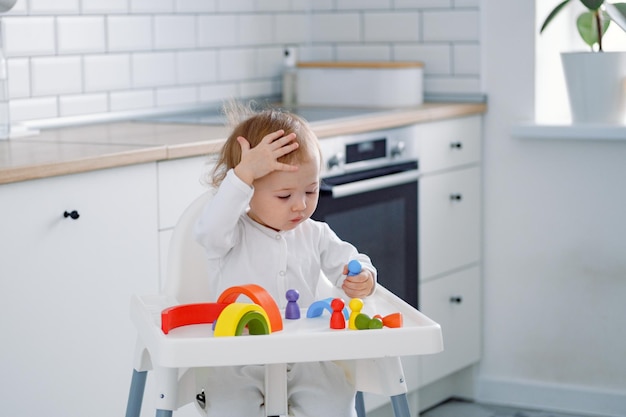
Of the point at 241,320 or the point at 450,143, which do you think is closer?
the point at 241,320

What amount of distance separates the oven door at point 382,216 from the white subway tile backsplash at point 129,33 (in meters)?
0.74

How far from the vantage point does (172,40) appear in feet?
11.2

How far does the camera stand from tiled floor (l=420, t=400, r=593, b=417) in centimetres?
366

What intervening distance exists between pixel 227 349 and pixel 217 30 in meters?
2.19

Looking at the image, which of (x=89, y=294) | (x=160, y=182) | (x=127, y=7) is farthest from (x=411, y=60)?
(x=89, y=294)

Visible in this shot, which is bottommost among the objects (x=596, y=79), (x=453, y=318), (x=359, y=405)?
(x=453, y=318)

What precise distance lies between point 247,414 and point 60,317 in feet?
1.94

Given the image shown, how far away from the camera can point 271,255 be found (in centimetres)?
199

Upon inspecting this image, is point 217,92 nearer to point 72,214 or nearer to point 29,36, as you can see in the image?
point 29,36

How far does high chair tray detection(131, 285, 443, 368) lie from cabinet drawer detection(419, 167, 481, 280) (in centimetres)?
178

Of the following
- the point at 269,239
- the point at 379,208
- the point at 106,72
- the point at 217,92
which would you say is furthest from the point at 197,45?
the point at 269,239

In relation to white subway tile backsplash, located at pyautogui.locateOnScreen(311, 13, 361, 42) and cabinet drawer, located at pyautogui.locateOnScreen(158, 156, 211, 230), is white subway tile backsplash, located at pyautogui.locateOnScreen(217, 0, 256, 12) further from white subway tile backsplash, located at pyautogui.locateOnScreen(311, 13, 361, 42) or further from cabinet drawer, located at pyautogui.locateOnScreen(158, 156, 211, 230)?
cabinet drawer, located at pyautogui.locateOnScreen(158, 156, 211, 230)

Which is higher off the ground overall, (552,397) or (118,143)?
(118,143)

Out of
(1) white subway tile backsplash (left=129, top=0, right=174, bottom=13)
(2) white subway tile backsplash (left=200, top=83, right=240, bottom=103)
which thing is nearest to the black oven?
(2) white subway tile backsplash (left=200, top=83, right=240, bottom=103)
